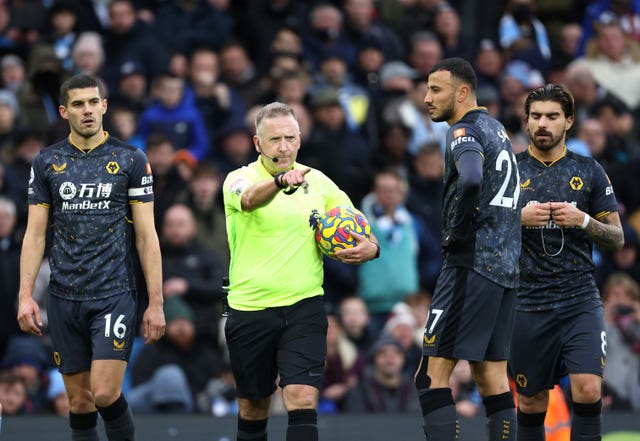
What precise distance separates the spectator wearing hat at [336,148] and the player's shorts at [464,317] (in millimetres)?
6341

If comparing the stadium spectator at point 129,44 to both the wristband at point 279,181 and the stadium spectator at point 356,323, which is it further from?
the wristband at point 279,181

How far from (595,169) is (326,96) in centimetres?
656

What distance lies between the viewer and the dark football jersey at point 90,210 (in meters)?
9.06

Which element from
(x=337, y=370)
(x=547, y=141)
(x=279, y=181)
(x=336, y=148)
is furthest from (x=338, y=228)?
(x=336, y=148)

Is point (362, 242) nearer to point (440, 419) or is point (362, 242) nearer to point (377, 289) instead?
point (440, 419)

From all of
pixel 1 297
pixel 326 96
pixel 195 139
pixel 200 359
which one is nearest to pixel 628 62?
pixel 326 96

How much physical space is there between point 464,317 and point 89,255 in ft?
8.53

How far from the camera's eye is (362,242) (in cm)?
859

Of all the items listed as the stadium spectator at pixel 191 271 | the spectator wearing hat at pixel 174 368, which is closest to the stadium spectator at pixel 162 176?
the stadium spectator at pixel 191 271

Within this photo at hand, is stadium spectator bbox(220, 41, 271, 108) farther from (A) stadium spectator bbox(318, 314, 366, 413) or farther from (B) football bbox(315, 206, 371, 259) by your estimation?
(B) football bbox(315, 206, 371, 259)

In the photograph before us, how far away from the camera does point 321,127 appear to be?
1538cm

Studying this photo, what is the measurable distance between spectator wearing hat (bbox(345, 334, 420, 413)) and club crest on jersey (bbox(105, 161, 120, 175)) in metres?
4.75

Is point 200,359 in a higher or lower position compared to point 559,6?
lower

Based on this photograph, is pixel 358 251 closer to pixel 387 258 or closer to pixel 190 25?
pixel 387 258
